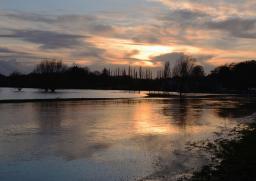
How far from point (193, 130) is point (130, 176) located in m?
14.0

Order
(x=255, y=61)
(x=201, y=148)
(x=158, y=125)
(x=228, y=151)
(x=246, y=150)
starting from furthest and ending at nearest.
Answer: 1. (x=255, y=61)
2. (x=158, y=125)
3. (x=201, y=148)
4. (x=228, y=151)
5. (x=246, y=150)

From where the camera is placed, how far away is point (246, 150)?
16359mm

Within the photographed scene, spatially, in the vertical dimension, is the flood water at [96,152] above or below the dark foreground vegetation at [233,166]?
below

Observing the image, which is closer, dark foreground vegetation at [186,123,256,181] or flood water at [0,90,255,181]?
dark foreground vegetation at [186,123,256,181]

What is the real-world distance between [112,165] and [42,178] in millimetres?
3105

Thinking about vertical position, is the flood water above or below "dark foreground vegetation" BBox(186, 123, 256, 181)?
below

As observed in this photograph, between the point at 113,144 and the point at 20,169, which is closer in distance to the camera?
the point at 20,169

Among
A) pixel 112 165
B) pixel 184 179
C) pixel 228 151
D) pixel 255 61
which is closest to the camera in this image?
pixel 184 179

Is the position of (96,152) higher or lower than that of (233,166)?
lower

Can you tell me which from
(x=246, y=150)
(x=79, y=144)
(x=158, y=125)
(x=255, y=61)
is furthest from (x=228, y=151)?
(x=255, y=61)

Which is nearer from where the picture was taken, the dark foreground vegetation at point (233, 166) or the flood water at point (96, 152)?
the dark foreground vegetation at point (233, 166)

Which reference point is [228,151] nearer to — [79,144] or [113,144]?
[113,144]

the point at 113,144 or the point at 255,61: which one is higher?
the point at 255,61

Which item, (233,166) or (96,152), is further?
(96,152)
